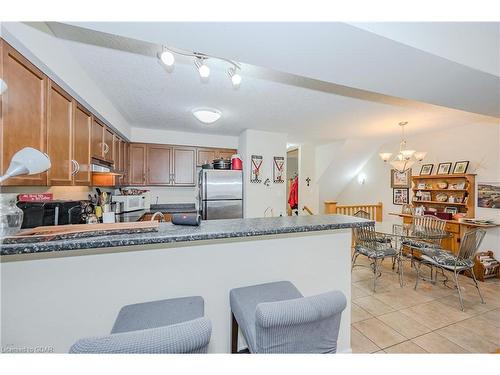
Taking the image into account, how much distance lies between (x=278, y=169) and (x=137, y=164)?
104 inches

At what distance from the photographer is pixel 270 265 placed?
150 centimetres

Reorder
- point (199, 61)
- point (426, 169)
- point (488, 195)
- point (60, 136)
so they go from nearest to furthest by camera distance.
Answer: point (60, 136), point (199, 61), point (488, 195), point (426, 169)

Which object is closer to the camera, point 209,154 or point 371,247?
point 371,247

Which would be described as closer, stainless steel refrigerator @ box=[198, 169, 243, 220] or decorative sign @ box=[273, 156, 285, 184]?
stainless steel refrigerator @ box=[198, 169, 243, 220]

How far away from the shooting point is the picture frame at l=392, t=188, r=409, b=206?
4754mm

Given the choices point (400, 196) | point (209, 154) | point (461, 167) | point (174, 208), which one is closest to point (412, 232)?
point (461, 167)

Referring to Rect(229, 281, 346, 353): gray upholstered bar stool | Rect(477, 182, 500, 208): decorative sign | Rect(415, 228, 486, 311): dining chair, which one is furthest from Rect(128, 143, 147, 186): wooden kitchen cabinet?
Rect(477, 182, 500, 208): decorative sign

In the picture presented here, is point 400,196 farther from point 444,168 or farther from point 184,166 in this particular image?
point 184,166

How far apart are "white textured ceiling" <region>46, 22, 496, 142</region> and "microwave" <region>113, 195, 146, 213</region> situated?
125 centimetres

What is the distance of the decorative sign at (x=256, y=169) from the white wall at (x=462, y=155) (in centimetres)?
338

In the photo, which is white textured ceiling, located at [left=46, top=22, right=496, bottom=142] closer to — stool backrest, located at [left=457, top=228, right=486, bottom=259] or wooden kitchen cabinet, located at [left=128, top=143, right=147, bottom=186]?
wooden kitchen cabinet, located at [left=128, top=143, right=147, bottom=186]

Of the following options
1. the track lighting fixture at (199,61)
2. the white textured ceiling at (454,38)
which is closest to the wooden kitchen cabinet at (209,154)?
the track lighting fixture at (199,61)

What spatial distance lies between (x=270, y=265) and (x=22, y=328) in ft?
4.50

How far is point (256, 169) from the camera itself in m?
4.05
